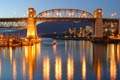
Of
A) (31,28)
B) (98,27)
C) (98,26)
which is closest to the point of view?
(31,28)

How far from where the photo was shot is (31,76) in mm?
34969

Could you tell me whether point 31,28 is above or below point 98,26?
below

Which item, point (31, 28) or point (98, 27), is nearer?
point (31, 28)

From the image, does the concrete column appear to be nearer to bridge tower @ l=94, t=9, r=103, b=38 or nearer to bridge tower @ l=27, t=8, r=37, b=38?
bridge tower @ l=94, t=9, r=103, b=38

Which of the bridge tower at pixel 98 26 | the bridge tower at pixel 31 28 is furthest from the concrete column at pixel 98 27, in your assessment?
the bridge tower at pixel 31 28

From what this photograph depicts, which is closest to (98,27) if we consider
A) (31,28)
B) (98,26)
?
(98,26)

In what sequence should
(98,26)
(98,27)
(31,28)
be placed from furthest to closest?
(98,27), (98,26), (31,28)

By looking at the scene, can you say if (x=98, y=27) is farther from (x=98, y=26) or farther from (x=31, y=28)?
(x=31, y=28)

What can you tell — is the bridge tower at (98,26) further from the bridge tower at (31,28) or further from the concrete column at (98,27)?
the bridge tower at (31,28)

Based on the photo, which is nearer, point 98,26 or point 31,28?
point 31,28

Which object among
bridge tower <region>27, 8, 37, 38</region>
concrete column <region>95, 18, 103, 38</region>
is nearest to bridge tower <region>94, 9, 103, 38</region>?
concrete column <region>95, 18, 103, 38</region>

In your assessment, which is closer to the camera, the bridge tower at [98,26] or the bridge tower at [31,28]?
the bridge tower at [31,28]

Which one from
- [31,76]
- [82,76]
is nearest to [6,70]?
[31,76]

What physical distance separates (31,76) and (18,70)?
4.82m
